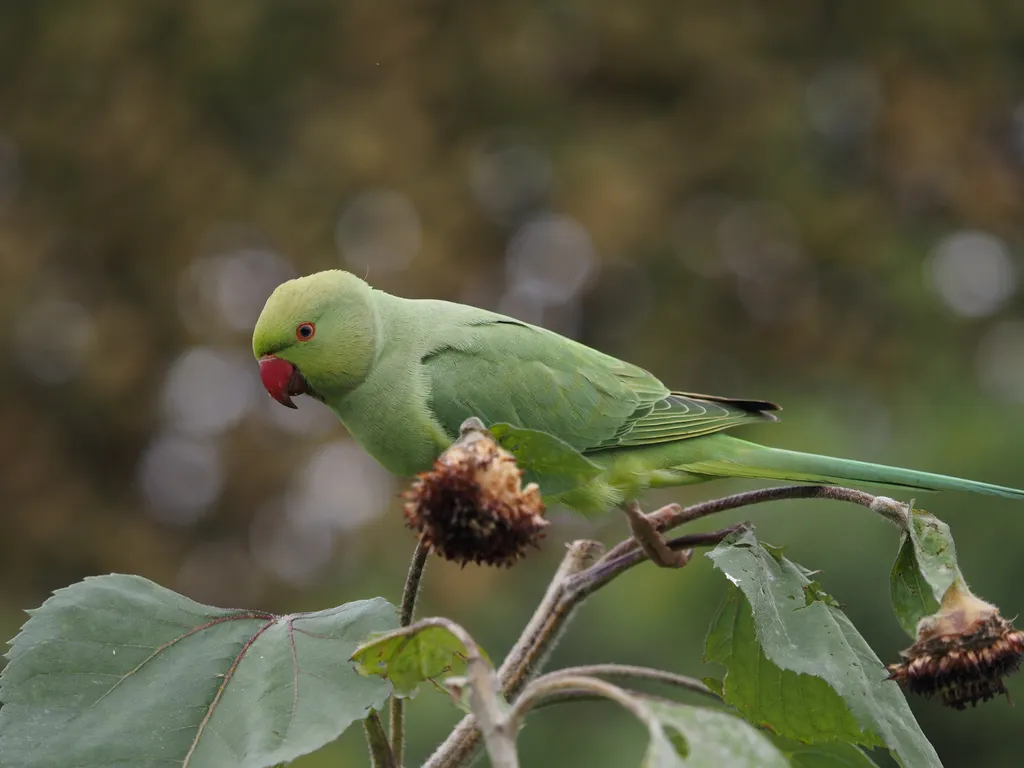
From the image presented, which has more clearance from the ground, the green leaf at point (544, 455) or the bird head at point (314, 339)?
the green leaf at point (544, 455)

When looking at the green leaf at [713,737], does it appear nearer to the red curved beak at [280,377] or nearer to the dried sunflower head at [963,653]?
the dried sunflower head at [963,653]

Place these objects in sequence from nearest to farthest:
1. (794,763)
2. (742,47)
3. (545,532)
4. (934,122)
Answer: (545,532) → (794,763) → (934,122) → (742,47)

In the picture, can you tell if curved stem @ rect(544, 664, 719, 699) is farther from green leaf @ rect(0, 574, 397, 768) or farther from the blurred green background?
the blurred green background

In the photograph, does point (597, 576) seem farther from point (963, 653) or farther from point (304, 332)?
point (304, 332)

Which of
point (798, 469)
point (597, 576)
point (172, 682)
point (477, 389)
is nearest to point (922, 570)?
point (597, 576)

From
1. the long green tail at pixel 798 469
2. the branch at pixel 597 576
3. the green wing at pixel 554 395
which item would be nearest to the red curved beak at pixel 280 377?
the green wing at pixel 554 395

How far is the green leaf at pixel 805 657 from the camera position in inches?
59.5

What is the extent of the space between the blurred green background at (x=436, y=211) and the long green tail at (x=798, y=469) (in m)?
6.54

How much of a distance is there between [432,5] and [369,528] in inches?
221

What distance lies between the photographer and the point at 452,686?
1219 millimetres

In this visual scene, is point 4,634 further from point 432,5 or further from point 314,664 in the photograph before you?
point 314,664

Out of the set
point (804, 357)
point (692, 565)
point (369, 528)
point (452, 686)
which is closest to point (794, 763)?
point (452, 686)

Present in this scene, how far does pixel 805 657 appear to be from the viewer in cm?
152

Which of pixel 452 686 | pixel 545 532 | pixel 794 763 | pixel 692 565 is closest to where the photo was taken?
pixel 452 686
